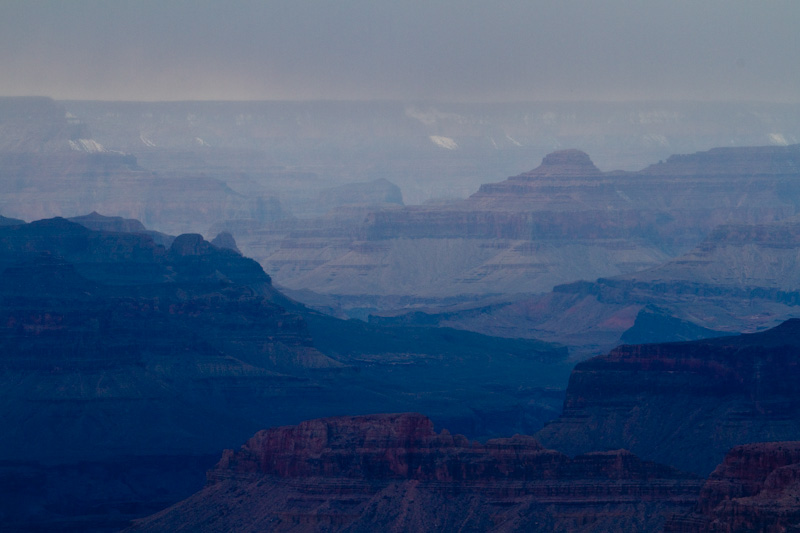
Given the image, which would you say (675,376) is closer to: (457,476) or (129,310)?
(457,476)

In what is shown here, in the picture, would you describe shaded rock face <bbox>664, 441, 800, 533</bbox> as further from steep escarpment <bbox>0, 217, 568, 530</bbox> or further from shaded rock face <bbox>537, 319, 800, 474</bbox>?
steep escarpment <bbox>0, 217, 568, 530</bbox>

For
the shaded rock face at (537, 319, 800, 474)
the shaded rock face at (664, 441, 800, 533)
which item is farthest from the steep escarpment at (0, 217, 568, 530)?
the shaded rock face at (664, 441, 800, 533)

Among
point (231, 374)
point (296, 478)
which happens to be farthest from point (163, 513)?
A: point (231, 374)

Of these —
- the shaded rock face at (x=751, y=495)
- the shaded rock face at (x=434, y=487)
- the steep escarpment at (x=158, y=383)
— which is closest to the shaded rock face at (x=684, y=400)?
the shaded rock face at (x=434, y=487)

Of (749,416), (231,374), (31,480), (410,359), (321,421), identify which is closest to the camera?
(321,421)

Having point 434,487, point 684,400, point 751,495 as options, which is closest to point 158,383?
point 684,400

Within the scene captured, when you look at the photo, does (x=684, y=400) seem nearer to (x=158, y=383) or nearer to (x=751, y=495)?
(x=751, y=495)
